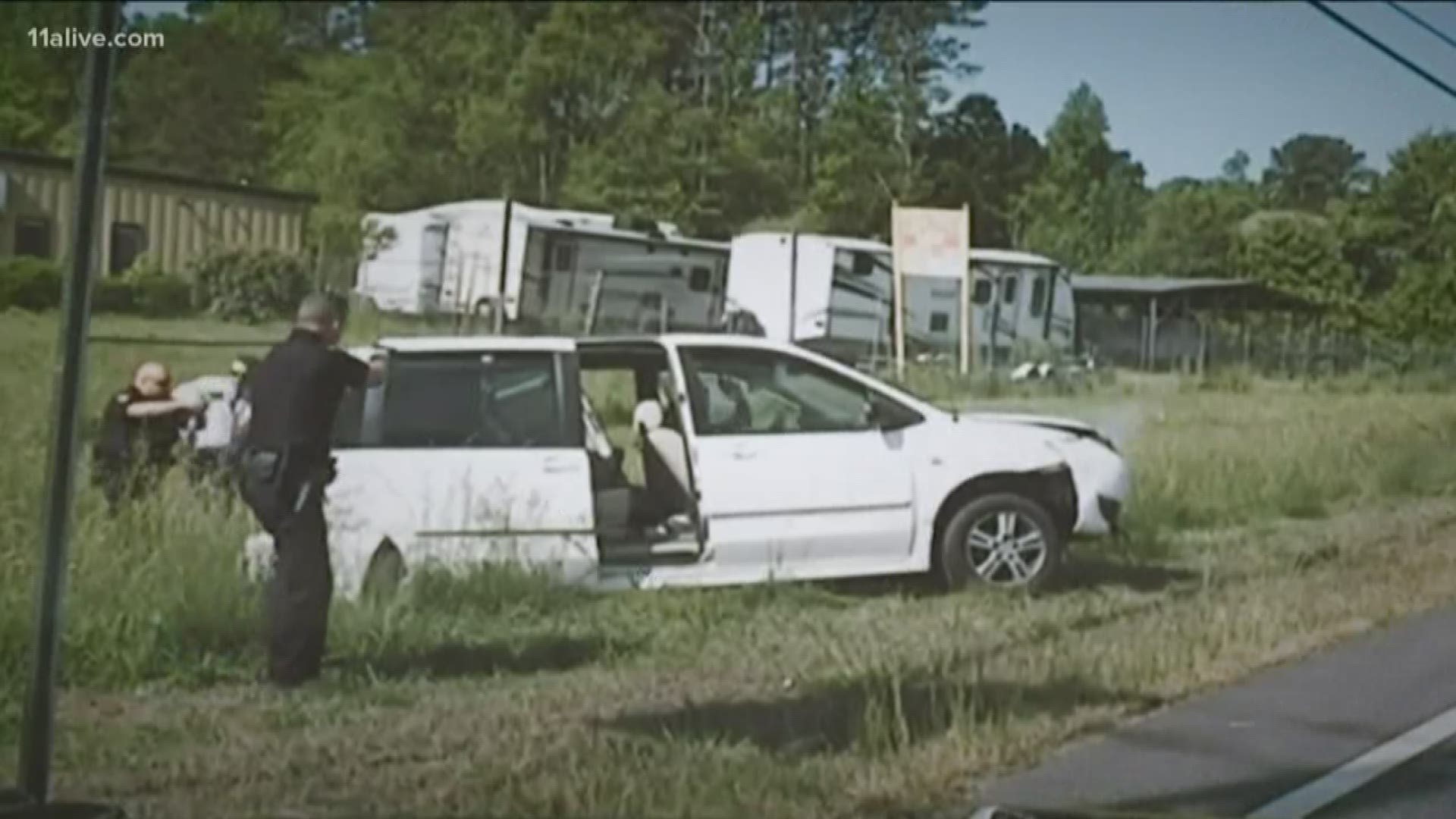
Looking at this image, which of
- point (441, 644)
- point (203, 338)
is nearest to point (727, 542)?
point (441, 644)

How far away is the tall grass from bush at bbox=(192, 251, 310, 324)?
69 mm

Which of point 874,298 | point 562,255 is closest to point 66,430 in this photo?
point 562,255

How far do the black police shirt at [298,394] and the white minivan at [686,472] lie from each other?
6 centimetres

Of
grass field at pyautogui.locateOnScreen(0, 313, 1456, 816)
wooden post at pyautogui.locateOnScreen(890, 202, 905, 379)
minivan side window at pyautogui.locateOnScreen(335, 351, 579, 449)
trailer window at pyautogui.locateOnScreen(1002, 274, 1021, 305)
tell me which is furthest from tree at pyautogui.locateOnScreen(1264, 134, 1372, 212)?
minivan side window at pyautogui.locateOnScreen(335, 351, 579, 449)

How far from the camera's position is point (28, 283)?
14.4 feet

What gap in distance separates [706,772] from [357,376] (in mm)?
1218

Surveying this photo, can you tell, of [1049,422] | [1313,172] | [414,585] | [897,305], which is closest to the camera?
[414,585]

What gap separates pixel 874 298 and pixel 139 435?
189 cm

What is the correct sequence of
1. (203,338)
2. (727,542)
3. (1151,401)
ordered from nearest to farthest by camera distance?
1. (203,338)
2. (727,542)
3. (1151,401)

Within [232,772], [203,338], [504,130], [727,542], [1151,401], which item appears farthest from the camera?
[1151,401]

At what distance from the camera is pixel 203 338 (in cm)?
443

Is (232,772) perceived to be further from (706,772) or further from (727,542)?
(727,542)

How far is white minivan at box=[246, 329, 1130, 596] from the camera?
181 inches

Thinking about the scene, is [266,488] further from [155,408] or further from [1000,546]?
[1000,546]
